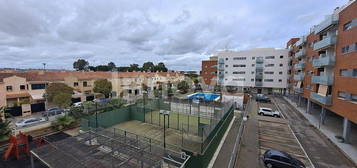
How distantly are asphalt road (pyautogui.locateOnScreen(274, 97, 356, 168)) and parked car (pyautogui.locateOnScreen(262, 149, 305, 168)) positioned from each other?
2.29 metres

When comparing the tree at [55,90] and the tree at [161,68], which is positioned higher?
the tree at [161,68]

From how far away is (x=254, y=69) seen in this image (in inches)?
1811

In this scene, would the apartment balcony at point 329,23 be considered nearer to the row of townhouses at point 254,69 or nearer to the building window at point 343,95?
the building window at point 343,95

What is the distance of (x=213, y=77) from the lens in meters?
56.6

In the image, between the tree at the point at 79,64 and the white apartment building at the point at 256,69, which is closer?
the white apartment building at the point at 256,69

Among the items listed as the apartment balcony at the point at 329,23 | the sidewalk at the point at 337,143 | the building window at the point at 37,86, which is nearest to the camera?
the sidewalk at the point at 337,143

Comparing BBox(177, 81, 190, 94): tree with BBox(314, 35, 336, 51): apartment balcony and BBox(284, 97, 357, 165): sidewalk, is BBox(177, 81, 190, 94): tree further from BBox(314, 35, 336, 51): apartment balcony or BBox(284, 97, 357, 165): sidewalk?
BBox(314, 35, 336, 51): apartment balcony

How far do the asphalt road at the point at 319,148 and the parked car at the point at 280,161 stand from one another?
2.29m

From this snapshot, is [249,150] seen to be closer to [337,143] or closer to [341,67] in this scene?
[337,143]

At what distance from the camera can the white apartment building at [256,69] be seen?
43000 millimetres

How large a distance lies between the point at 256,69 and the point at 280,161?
4025cm

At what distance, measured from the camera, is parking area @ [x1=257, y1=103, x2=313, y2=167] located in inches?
497

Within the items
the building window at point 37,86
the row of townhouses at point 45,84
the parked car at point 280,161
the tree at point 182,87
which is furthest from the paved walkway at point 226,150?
the building window at point 37,86

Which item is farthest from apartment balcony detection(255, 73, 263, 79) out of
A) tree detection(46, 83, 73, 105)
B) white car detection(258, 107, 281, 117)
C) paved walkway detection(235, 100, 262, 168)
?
tree detection(46, 83, 73, 105)
